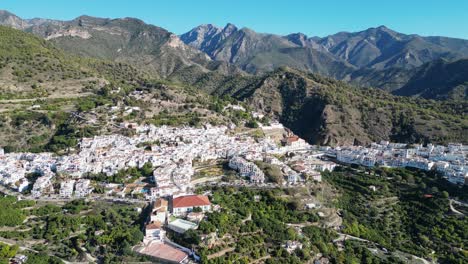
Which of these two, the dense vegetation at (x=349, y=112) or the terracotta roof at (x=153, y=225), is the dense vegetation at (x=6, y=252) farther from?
the dense vegetation at (x=349, y=112)

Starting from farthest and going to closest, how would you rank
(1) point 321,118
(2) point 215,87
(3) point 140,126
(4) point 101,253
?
(2) point 215,87 → (1) point 321,118 → (3) point 140,126 → (4) point 101,253

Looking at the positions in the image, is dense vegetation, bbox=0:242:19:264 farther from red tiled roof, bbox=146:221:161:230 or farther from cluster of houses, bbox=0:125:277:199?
cluster of houses, bbox=0:125:277:199

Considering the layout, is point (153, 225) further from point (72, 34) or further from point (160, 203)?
point (72, 34)

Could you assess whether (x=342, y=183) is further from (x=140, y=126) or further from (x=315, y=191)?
(x=140, y=126)

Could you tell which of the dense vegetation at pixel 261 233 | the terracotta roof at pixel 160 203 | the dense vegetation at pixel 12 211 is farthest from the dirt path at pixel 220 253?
the dense vegetation at pixel 12 211

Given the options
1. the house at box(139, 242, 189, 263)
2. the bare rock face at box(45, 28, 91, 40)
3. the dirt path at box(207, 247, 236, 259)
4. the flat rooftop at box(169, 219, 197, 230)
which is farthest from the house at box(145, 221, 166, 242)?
the bare rock face at box(45, 28, 91, 40)

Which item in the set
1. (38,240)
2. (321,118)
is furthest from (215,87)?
(38,240)

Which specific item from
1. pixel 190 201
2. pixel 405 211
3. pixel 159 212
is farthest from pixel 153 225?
pixel 405 211
